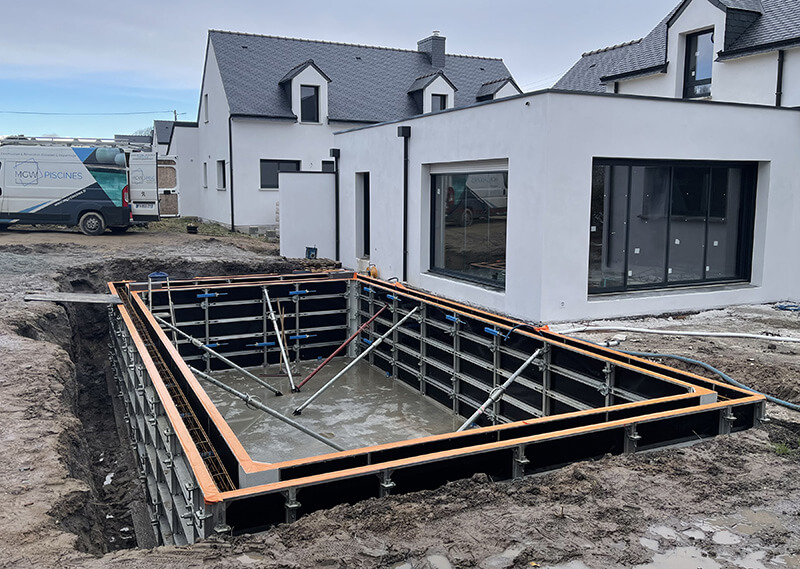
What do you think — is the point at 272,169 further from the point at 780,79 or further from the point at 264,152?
the point at 780,79

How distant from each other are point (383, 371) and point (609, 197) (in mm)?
5393

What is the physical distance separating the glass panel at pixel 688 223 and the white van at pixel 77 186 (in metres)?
16.2

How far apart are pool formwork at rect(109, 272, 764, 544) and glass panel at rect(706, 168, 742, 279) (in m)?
5.44

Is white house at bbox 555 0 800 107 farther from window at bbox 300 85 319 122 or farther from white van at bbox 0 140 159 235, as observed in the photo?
white van at bbox 0 140 159 235

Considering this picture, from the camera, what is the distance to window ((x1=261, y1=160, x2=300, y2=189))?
2659 cm

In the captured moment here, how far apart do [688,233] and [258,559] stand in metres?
11.1

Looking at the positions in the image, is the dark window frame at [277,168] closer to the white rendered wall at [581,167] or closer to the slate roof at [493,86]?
the slate roof at [493,86]

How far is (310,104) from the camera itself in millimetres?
27172

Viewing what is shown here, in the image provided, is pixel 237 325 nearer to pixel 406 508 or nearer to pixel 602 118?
pixel 602 118

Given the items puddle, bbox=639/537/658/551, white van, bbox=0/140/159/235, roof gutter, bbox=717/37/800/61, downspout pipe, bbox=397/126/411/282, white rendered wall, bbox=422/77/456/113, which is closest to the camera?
puddle, bbox=639/537/658/551

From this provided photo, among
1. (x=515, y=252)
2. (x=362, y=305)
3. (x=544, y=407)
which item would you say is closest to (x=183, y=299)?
(x=362, y=305)

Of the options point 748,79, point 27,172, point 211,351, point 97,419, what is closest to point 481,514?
point 211,351

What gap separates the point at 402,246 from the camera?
632 inches

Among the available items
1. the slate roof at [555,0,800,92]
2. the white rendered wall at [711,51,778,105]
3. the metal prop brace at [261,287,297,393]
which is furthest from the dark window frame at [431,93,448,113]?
the metal prop brace at [261,287,297,393]
